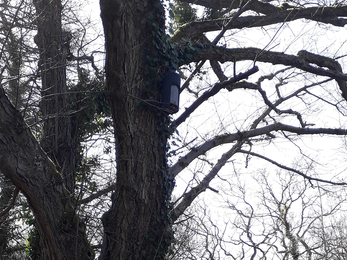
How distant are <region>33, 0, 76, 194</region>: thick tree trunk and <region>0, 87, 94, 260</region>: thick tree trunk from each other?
1.19 meters

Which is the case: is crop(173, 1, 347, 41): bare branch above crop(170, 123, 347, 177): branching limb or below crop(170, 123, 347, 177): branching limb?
above

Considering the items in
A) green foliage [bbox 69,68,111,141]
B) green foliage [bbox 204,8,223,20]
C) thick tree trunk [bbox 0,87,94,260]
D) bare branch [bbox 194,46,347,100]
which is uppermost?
green foliage [bbox 204,8,223,20]

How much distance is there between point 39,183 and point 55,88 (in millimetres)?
2507

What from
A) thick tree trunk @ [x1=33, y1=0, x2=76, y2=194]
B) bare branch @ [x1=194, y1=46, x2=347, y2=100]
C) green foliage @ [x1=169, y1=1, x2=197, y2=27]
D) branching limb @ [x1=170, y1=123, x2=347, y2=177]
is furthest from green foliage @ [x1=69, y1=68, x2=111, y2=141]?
green foliage @ [x1=169, y1=1, x2=197, y2=27]

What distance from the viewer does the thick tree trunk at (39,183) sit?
379cm

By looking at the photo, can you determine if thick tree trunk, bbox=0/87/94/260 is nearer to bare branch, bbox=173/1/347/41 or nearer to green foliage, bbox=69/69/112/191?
green foliage, bbox=69/69/112/191

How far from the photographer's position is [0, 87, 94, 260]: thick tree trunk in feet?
12.5

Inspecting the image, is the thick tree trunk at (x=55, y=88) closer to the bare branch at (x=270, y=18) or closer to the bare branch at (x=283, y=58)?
the bare branch at (x=270, y=18)

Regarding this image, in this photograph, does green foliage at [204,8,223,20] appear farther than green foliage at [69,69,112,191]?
Yes

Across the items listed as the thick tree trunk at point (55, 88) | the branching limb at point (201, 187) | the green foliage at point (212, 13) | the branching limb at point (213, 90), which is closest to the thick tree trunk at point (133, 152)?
the branching limb at point (213, 90)

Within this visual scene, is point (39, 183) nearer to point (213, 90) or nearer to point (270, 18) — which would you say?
point (213, 90)

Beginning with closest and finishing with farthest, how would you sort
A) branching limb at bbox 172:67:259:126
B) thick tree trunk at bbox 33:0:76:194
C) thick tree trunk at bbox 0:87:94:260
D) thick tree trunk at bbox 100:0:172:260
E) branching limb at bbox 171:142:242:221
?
thick tree trunk at bbox 0:87:94:260
thick tree trunk at bbox 100:0:172:260
branching limb at bbox 172:67:259:126
thick tree trunk at bbox 33:0:76:194
branching limb at bbox 171:142:242:221

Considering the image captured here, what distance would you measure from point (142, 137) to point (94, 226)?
119 centimetres

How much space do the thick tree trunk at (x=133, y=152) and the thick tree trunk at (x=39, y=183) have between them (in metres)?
0.45
